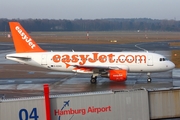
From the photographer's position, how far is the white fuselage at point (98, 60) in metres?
42.0

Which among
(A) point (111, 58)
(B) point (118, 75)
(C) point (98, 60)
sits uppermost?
(A) point (111, 58)

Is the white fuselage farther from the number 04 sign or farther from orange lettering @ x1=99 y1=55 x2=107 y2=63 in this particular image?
the number 04 sign

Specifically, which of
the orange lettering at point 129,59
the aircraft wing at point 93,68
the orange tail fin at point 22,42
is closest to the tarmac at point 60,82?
the aircraft wing at point 93,68

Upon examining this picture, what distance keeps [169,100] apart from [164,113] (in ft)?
2.61

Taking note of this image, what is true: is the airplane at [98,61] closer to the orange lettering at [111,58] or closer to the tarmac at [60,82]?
the orange lettering at [111,58]

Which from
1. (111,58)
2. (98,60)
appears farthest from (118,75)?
(98,60)

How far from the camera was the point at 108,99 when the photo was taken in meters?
21.0

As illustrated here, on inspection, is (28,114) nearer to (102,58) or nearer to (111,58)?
(102,58)

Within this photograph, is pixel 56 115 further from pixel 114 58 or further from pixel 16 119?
pixel 114 58

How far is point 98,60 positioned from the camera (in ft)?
138

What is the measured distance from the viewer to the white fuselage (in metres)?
42.0

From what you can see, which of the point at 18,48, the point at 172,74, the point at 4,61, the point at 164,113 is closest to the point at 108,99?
the point at 164,113

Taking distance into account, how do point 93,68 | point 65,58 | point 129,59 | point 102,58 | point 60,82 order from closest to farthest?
point 93,68, point 129,59, point 102,58, point 65,58, point 60,82

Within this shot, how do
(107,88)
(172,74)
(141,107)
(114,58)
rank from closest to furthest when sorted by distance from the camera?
1. (141,107)
2. (107,88)
3. (114,58)
4. (172,74)
